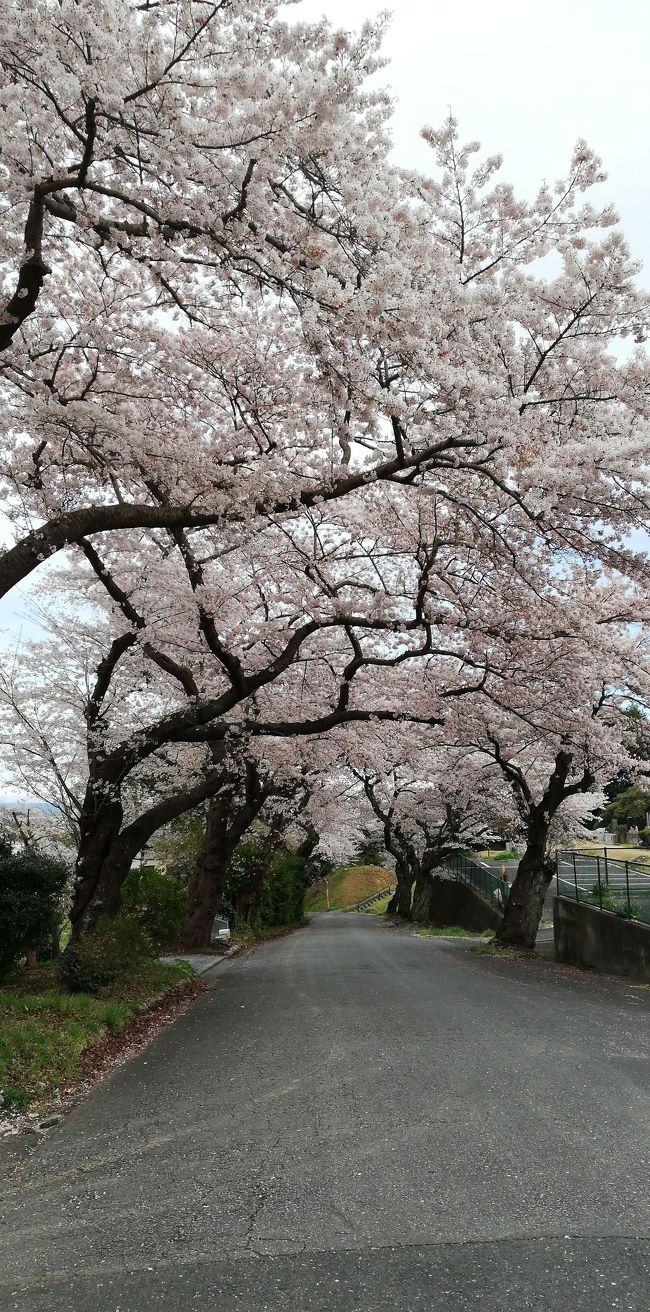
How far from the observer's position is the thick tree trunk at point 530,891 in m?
17.7

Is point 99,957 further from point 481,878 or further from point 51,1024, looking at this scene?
point 481,878

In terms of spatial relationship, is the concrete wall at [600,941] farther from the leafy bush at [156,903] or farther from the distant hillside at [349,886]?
the distant hillside at [349,886]

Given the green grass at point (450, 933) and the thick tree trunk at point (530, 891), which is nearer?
the thick tree trunk at point (530, 891)

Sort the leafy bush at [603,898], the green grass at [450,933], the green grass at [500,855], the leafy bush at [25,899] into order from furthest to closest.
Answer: the green grass at [500,855] < the green grass at [450,933] < the leafy bush at [603,898] < the leafy bush at [25,899]

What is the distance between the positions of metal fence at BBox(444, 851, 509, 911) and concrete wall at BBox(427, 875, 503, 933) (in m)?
0.25

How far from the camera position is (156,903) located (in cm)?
1775

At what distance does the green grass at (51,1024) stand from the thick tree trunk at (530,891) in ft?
29.9

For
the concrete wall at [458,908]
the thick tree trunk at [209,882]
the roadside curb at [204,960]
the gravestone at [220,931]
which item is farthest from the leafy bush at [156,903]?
the concrete wall at [458,908]

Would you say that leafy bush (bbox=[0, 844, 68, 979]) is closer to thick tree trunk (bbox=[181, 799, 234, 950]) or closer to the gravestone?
thick tree trunk (bbox=[181, 799, 234, 950])

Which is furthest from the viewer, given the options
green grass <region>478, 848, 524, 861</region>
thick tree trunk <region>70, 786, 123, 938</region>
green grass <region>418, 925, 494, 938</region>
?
green grass <region>478, 848, 524, 861</region>

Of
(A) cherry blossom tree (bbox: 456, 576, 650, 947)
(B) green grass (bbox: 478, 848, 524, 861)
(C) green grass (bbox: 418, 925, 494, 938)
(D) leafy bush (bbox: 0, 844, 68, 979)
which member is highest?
(A) cherry blossom tree (bbox: 456, 576, 650, 947)

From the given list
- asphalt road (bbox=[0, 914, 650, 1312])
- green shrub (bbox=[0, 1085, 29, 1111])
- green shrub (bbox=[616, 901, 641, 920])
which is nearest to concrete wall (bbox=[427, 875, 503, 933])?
green shrub (bbox=[616, 901, 641, 920])

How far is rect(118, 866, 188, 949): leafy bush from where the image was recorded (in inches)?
655

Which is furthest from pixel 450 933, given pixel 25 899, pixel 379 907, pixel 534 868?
pixel 379 907
